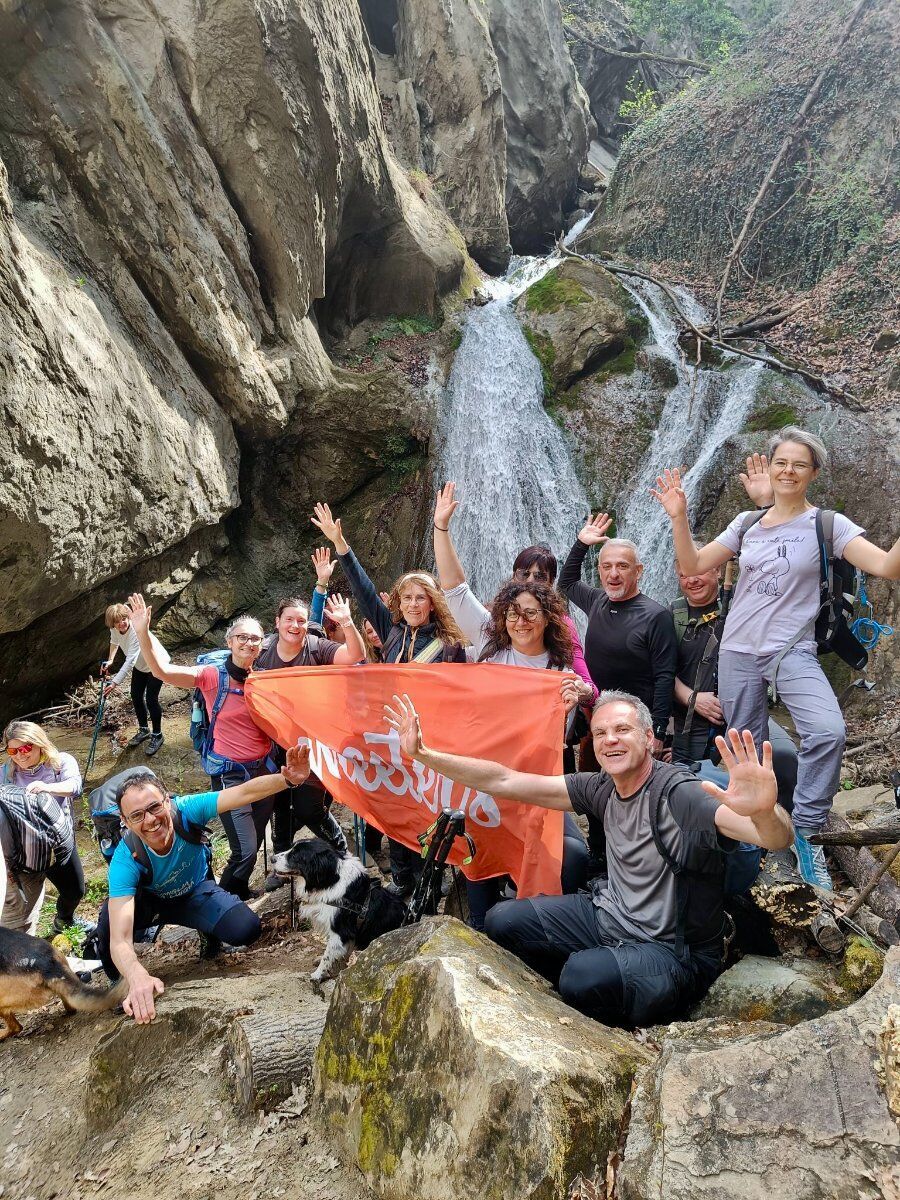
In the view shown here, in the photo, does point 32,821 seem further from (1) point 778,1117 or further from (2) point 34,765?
(1) point 778,1117

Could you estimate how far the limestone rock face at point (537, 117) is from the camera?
20.3 meters

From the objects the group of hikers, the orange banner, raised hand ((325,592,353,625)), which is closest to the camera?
the group of hikers

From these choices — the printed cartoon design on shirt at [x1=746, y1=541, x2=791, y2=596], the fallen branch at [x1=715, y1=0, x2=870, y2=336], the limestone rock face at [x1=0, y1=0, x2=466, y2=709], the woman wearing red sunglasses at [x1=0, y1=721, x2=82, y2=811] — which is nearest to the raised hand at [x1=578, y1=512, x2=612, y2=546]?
the printed cartoon design on shirt at [x1=746, y1=541, x2=791, y2=596]

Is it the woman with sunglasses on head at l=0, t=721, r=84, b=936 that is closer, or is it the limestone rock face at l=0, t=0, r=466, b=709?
the woman with sunglasses on head at l=0, t=721, r=84, b=936

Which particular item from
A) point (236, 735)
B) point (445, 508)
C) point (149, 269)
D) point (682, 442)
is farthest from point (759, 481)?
point (149, 269)

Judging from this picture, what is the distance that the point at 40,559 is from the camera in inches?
308

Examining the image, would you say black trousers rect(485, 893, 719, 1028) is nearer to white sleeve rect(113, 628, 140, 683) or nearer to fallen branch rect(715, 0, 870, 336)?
white sleeve rect(113, 628, 140, 683)

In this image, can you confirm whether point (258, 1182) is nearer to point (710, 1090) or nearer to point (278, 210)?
point (710, 1090)

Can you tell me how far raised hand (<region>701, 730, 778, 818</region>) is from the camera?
8.41 ft

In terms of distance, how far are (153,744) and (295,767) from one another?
236 inches

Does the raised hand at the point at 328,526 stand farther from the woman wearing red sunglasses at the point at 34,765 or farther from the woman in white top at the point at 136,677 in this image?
the woman in white top at the point at 136,677

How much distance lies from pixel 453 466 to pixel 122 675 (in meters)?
7.90

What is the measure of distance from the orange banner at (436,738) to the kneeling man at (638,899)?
0.38 meters

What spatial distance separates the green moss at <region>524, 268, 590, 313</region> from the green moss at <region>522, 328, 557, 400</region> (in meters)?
0.78
